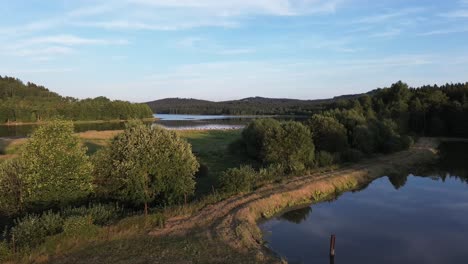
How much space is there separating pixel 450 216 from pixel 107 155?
25.2 metres

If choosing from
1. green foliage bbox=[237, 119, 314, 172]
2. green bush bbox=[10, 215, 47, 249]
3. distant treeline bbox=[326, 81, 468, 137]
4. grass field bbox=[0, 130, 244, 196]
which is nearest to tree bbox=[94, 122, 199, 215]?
grass field bbox=[0, 130, 244, 196]

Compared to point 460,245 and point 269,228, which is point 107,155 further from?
point 460,245

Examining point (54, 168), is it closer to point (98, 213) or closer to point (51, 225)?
point (98, 213)

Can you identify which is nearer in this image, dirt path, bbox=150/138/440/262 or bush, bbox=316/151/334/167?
dirt path, bbox=150/138/440/262

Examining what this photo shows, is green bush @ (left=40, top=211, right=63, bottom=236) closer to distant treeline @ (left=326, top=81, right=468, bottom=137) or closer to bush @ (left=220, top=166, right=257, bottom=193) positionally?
bush @ (left=220, top=166, right=257, bottom=193)

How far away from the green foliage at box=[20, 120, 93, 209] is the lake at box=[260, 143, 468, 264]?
11659 millimetres

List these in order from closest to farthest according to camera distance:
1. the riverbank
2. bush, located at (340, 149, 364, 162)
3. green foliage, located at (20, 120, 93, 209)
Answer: the riverbank → green foliage, located at (20, 120, 93, 209) → bush, located at (340, 149, 364, 162)

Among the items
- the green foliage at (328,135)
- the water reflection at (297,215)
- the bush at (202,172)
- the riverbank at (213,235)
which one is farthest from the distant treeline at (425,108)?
the water reflection at (297,215)

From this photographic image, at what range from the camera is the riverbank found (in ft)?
56.7

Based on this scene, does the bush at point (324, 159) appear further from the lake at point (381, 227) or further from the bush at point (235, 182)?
the bush at point (235, 182)

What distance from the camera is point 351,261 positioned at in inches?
785

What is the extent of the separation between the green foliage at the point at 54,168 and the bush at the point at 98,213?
1.68m

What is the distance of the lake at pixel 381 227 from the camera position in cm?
2108

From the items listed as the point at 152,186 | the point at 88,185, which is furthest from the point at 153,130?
the point at 88,185
